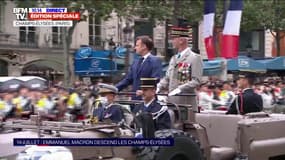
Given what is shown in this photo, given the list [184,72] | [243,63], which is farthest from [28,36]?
[184,72]

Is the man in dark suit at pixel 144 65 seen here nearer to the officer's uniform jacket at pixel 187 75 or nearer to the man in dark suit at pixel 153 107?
the officer's uniform jacket at pixel 187 75

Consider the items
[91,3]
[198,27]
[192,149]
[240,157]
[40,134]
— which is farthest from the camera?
[198,27]

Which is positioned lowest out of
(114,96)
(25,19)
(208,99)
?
(208,99)

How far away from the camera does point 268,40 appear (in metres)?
48.1

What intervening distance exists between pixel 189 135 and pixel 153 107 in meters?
0.52

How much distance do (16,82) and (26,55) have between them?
627 inches

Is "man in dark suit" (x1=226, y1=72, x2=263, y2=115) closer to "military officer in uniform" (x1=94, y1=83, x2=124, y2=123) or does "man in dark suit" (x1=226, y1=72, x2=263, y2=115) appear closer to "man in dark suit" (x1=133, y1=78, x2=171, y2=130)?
"military officer in uniform" (x1=94, y1=83, x2=124, y2=123)

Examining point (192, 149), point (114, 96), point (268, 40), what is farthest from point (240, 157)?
point (268, 40)

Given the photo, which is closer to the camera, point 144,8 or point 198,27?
point 144,8

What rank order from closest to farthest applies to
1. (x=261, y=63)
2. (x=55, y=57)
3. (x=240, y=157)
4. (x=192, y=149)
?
(x=192, y=149), (x=240, y=157), (x=261, y=63), (x=55, y=57)

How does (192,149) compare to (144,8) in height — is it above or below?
below

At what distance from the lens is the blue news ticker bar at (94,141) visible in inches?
216

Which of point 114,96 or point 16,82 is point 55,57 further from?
point 114,96

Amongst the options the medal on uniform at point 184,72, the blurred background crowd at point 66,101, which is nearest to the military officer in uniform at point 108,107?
the blurred background crowd at point 66,101
